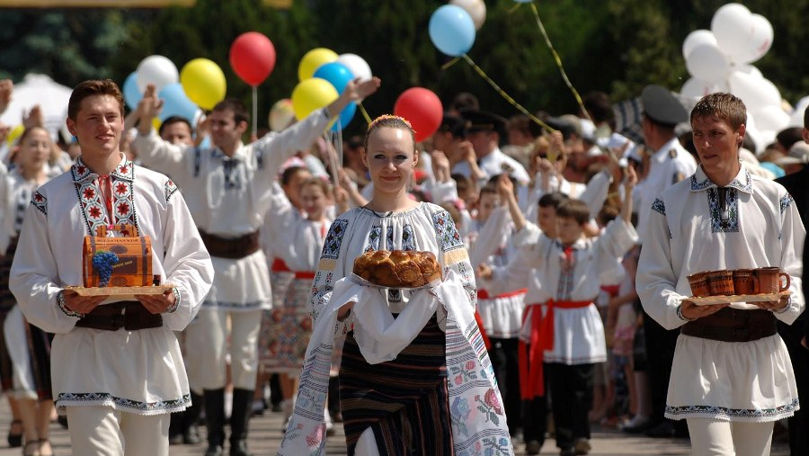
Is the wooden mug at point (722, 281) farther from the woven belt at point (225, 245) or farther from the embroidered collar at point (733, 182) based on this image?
the woven belt at point (225, 245)

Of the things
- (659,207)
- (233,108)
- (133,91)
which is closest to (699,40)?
(233,108)

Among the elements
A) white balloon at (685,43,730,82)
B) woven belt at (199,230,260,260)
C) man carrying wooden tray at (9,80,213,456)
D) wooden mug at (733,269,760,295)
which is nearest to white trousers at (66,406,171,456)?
man carrying wooden tray at (9,80,213,456)

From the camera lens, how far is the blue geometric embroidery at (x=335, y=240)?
6.80m

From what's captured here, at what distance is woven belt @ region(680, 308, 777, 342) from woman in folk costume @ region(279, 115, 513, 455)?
963 millimetres

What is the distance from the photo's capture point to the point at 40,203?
22.4 feet

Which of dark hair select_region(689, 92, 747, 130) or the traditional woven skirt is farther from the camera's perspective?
dark hair select_region(689, 92, 747, 130)

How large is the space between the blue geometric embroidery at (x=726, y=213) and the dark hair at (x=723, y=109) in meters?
0.30

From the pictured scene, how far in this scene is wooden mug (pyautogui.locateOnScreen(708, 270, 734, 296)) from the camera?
6578 mm

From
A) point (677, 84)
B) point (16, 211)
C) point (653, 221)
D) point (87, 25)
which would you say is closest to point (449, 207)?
point (16, 211)

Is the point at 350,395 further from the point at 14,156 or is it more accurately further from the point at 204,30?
the point at 204,30

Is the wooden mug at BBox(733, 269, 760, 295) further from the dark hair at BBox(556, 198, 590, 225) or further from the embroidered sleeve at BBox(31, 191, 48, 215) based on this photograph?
the dark hair at BBox(556, 198, 590, 225)

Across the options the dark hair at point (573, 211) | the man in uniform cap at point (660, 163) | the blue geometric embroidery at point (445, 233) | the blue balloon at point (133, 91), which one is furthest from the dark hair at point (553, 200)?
the blue balloon at point (133, 91)

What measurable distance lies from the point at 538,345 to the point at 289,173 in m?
3.84

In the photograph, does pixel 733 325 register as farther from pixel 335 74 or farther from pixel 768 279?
pixel 335 74
